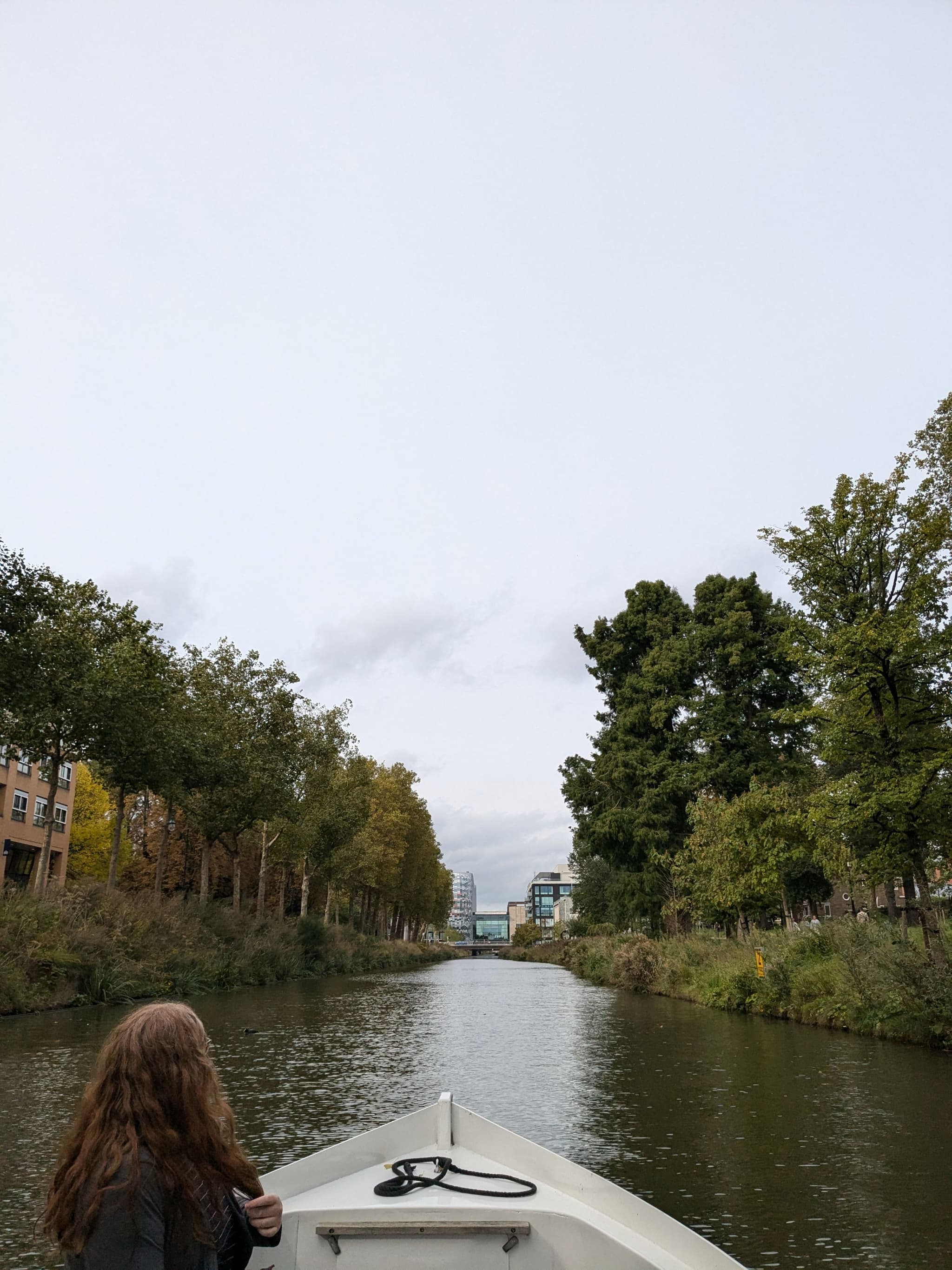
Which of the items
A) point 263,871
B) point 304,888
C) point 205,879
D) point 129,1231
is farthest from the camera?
point 304,888

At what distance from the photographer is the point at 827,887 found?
5056cm

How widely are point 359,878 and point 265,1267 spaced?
62961 mm

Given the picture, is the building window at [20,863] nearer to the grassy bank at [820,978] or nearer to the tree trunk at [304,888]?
the tree trunk at [304,888]

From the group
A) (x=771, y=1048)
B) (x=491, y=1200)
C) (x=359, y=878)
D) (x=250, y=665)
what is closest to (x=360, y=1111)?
(x=491, y=1200)

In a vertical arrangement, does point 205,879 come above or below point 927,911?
above

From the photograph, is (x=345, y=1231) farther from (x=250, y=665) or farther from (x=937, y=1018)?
(x=250, y=665)

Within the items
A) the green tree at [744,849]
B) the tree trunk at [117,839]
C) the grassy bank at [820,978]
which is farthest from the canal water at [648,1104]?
the tree trunk at [117,839]

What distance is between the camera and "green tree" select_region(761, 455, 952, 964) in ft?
58.3

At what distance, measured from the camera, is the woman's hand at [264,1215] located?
336cm

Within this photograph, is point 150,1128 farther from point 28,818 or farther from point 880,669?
point 28,818

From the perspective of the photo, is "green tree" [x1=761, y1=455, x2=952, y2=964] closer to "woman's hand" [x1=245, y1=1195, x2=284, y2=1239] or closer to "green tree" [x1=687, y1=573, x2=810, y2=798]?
"green tree" [x1=687, y1=573, x2=810, y2=798]

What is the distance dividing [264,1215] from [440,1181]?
115 inches

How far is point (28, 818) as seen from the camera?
192 feet

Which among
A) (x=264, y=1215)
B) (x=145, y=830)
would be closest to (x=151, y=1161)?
(x=264, y=1215)
